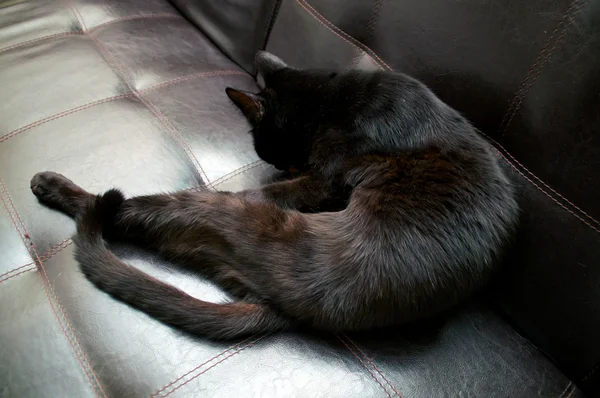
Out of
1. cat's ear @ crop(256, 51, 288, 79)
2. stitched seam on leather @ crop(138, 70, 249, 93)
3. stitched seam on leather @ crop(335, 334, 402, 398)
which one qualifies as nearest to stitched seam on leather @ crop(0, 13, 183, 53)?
stitched seam on leather @ crop(138, 70, 249, 93)

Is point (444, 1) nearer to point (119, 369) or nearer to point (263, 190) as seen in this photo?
point (263, 190)

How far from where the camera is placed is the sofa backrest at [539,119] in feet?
2.73

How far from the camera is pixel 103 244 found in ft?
2.74

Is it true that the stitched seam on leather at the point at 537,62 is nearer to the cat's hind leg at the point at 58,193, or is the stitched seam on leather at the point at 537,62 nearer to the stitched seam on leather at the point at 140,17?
the cat's hind leg at the point at 58,193

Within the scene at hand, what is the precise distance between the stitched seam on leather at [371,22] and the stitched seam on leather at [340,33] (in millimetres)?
22

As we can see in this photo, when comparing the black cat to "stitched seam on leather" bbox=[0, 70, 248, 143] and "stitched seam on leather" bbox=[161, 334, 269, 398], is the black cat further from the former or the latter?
"stitched seam on leather" bbox=[0, 70, 248, 143]

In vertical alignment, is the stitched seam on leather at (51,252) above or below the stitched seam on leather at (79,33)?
below

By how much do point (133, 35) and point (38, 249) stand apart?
791 mm

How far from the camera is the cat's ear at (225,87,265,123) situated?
3.75 ft

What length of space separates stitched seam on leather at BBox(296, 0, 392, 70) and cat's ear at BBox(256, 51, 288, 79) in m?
0.17

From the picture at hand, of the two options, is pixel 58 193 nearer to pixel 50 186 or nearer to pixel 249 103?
pixel 50 186

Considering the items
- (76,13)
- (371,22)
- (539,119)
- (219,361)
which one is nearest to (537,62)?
(539,119)

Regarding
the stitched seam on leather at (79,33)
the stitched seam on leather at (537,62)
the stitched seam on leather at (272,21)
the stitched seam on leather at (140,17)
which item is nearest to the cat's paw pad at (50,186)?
the stitched seam on leather at (79,33)

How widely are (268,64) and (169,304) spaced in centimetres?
76
